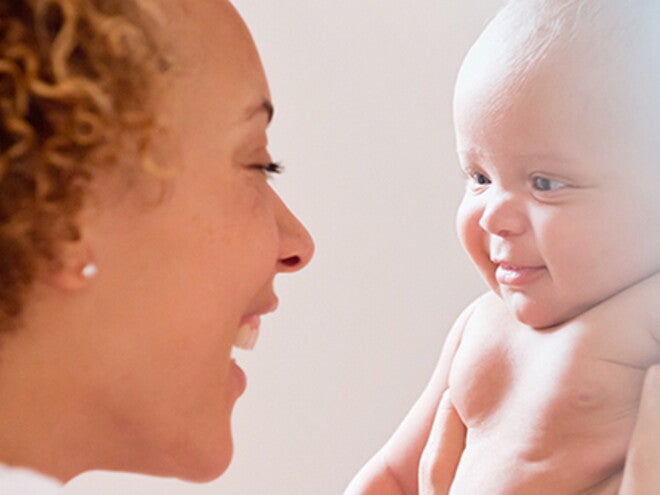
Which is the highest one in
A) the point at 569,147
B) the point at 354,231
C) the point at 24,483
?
the point at 569,147

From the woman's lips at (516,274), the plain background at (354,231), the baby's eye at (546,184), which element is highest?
the baby's eye at (546,184)

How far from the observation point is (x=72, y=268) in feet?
2.22

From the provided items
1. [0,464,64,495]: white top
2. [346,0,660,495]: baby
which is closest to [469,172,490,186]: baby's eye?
[346,0,660,495]: baby

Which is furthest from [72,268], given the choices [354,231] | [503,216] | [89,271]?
[354,231]

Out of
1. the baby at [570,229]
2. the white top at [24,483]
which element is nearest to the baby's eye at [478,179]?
the baby at [570,229]

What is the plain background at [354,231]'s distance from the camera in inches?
52.1

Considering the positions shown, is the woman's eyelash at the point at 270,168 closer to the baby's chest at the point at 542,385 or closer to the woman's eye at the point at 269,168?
the woman's eye at the point at 269,168

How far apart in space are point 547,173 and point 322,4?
706 millimetres

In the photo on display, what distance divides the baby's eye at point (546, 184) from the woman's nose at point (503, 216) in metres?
0.02

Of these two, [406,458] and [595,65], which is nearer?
[595,65]

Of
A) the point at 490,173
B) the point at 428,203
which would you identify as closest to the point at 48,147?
the point at 490,173

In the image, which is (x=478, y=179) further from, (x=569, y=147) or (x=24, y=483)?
(x=24, y=483)

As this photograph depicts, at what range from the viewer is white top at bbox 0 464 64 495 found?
2.22 ft

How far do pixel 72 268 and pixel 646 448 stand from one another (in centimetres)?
40
